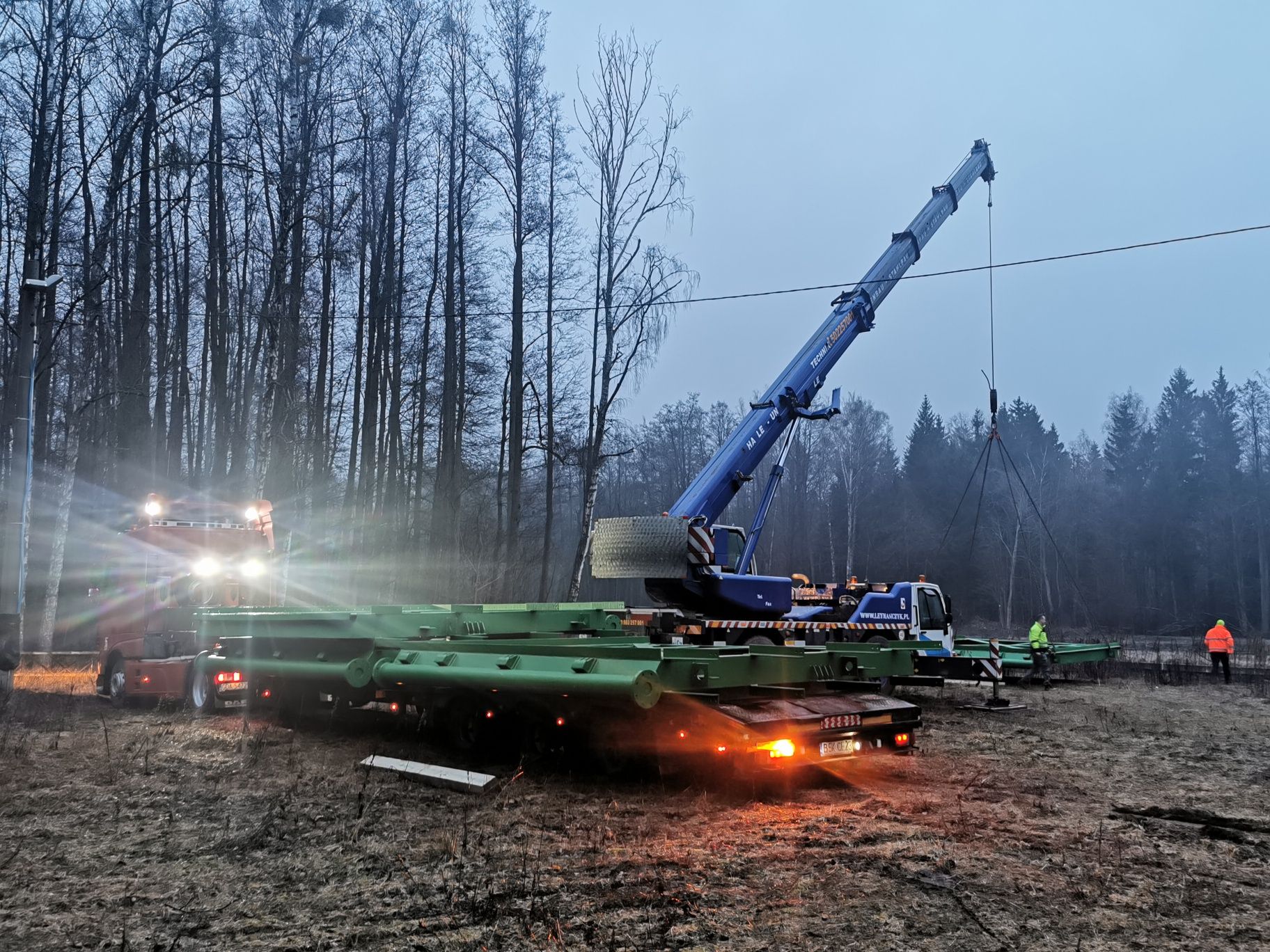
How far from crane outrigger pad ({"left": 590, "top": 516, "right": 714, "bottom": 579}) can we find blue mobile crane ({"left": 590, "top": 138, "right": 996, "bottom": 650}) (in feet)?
0.04

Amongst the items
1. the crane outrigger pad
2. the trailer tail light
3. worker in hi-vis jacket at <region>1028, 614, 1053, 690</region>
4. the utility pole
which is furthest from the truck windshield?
the utility pole

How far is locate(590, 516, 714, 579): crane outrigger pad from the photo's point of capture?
39.2ft

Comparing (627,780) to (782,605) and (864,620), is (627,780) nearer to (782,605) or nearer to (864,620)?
(782,605)

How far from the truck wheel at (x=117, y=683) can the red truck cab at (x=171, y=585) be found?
12mm

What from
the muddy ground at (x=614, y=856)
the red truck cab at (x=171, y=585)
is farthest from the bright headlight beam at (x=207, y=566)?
the muddy ground at (x=614, y=856)

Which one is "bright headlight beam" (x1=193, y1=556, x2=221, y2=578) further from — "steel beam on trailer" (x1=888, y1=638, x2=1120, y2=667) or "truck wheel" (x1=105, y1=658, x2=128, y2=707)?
"steel beam on trailer" (x1=888, y1=638, x2=1120, y2=667)

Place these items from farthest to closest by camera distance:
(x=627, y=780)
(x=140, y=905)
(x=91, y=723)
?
(x=91, y=723)
(x=627, y=780)
(x=140, y=905)

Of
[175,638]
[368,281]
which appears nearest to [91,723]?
[175,638]

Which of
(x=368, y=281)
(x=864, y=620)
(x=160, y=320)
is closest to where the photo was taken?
(x=864, y=620)

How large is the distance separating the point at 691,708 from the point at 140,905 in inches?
139

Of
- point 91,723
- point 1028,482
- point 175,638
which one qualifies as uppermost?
point 1028,482

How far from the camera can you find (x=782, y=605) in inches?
507

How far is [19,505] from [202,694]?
11.5 ft

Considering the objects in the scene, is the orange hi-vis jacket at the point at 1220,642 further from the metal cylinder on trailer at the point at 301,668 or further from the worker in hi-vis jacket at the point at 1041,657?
the metal cylinder on trailer at the point at 301,668
